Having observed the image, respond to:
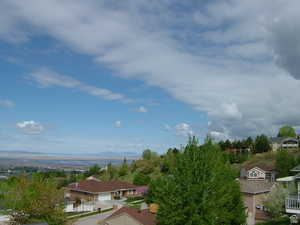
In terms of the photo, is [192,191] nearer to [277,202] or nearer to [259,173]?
[277,202]

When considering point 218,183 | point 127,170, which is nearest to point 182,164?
point 218,183

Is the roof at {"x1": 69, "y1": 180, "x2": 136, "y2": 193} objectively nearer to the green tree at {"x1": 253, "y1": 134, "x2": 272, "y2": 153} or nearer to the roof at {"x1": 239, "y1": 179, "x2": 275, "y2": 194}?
the roof at {"x1": 239, "y1": 179, "x2": 275, "y2": 194}

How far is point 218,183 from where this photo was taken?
727 inches

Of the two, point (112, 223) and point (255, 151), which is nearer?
point (112, 223)

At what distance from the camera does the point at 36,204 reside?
29.4 metres

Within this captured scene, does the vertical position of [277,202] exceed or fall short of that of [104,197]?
it exceeds it

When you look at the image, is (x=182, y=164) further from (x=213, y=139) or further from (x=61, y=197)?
(x=61, y=197)

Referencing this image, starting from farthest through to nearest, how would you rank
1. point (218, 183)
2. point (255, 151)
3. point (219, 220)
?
point (255, 151), point (219, 220), point (218, 183)

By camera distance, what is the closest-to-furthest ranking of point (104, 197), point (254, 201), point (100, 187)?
point (254, 201)
point (104, 197)
point (100, 187)

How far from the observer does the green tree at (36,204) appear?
2977 cm

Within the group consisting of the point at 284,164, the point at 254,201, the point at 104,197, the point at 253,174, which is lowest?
the point at 104,197

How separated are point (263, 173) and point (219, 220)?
181ft

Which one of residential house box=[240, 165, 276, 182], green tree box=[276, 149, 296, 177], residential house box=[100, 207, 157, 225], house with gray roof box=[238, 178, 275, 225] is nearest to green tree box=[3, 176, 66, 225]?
residential house box=[100, 207, 157, 225]

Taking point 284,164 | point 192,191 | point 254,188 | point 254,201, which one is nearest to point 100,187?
point 254,188
